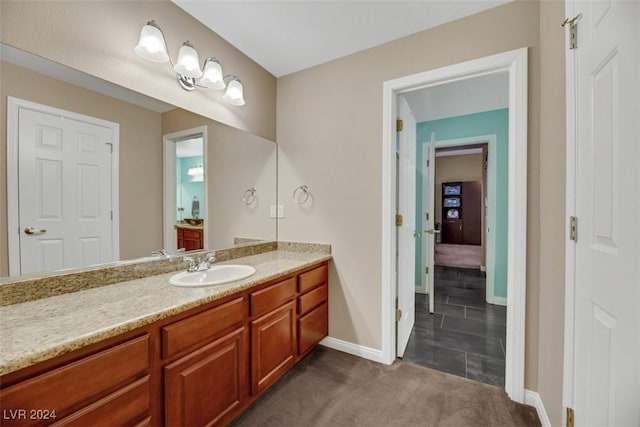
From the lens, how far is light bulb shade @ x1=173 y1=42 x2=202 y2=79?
1575 millimetres

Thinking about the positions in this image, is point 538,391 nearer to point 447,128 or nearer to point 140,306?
point 140,306

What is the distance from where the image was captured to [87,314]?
965mm

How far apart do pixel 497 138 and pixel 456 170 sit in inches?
178

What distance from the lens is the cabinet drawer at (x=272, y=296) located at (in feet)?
4.91

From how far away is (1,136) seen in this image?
1032 millimetres

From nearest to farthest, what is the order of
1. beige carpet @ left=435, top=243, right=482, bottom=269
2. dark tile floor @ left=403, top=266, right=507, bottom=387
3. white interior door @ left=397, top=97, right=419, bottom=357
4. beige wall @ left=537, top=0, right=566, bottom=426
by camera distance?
beige wall @ left=537, top=0, right=566, bottom=426 < dark tile floor @ left=403, top=266, right=507, bottom=387 < white interior door @ left=397, top=97, right=419, bottom=357 < beige carpet @ left=435, top=243, right=482, bottom=269

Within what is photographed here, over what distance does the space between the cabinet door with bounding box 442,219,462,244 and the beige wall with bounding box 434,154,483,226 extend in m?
0.25

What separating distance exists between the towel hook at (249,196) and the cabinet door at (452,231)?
703 cm

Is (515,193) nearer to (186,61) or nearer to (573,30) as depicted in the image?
(573,30)

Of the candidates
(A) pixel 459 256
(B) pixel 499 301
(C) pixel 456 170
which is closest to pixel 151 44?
(B) pixel 499 301

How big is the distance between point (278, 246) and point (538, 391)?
6.68 ft

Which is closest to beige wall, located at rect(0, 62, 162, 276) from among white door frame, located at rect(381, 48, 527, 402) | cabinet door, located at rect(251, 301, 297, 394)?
cabinet door, located at rect(251, 301, 297, 394)

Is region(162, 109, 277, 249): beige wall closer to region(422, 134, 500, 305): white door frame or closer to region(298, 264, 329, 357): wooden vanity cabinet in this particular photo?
region(298, 264, 329, 357): wooden vanity cabinet

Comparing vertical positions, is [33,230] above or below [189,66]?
below
